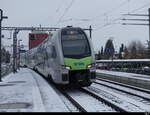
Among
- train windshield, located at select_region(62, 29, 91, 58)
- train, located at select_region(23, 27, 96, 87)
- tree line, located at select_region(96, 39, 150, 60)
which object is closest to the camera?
train, located at select_region(23, 27, 96, 87)

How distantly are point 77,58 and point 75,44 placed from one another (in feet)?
3.14

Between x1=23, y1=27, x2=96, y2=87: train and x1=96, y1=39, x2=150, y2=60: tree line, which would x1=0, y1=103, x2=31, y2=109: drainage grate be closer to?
x1=23, y1=27, x2=96, y2=87: train

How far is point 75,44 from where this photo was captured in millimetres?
18203

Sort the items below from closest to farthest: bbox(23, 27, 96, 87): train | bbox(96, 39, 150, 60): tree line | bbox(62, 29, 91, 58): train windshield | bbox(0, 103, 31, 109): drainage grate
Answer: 1. bbox(0, 103, 31, 109): drainage grate
2. bbox(23, 27, 96, 87): train
3. bbox(62, 29, 91, 58): train windshield
4. bbox(96, 39, 150, 60): tree line

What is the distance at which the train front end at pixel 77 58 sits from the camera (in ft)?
57.2

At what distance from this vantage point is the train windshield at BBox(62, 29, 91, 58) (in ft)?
58.5

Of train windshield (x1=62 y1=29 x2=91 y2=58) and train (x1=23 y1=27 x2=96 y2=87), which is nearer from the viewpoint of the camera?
train (x1=23 y1=27 x2=96 y2=87)

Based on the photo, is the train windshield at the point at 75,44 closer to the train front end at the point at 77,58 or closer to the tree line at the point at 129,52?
the train front end at the point at 77,58

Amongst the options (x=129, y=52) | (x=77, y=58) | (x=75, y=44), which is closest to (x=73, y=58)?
(x=77, y=58)

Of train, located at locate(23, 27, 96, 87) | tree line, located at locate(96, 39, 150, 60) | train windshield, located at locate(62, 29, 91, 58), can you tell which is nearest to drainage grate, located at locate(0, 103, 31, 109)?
train, located at locate(23, 27, 96, 87)

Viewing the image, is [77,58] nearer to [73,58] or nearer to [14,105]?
[73,58]

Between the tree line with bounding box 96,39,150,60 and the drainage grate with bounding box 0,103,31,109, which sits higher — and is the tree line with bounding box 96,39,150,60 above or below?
above

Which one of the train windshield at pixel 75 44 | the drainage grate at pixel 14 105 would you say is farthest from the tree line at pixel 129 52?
the drainage grate at pixel 14 105

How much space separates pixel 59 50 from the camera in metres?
17.8
